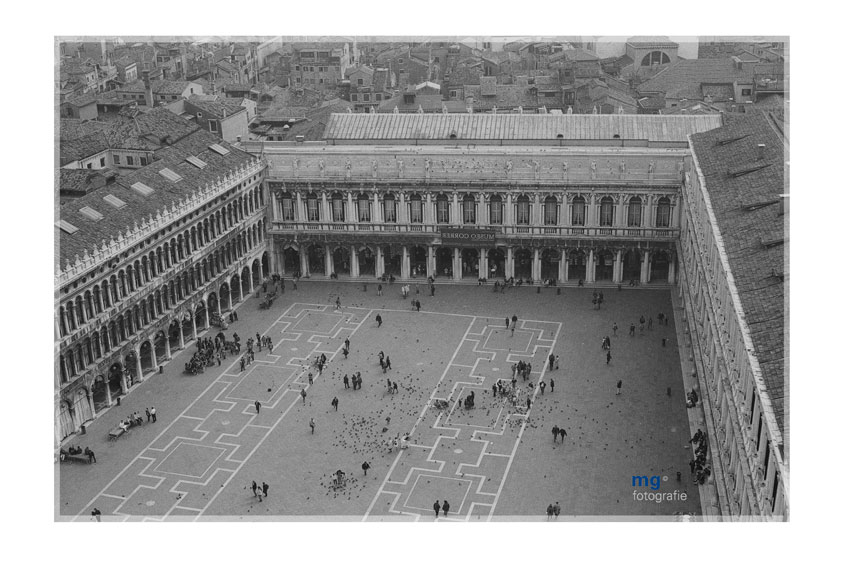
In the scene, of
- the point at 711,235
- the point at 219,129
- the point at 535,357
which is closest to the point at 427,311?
the point at 535,357

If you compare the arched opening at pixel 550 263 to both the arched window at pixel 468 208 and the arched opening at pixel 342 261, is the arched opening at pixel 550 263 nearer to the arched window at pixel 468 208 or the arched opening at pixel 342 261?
the arched window at pixel 468 208

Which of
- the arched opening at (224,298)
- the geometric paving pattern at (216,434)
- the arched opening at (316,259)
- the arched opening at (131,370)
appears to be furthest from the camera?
the arched opening at (316,259)

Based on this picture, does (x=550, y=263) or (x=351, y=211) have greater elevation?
(x=351, y=211)

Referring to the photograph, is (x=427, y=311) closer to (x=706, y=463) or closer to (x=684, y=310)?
(x=684, y=310)

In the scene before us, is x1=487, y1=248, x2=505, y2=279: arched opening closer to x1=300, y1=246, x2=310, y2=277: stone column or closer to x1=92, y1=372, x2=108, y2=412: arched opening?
x1=300, y1=246, x2=310, y2=277: stone column

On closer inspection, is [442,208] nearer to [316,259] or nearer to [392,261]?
[392,261]

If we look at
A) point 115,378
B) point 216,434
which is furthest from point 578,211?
point 115,378

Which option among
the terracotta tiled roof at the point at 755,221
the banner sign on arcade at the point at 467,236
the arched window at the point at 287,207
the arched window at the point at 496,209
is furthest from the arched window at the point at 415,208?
the terracotta tiled roof at the point at 755,221

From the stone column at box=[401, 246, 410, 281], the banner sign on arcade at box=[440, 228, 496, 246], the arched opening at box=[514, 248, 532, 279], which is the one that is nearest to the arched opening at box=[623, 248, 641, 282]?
the arched opening at box=[514, 248, 532, 279]
